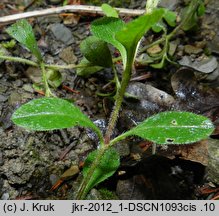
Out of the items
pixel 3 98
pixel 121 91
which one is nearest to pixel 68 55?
pixel 3 98

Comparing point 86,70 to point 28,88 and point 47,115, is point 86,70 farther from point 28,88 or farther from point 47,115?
point 47,115

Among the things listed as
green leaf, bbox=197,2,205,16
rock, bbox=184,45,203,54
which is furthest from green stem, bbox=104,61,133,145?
green leaf, bbox=197,2,205,16

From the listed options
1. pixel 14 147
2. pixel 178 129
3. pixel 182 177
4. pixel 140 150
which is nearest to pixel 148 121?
pixel 178 129

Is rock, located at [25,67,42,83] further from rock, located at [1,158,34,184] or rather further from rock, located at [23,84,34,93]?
rock, located at [1,158,34,184]

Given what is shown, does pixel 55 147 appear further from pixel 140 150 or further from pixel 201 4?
pixel 201 4

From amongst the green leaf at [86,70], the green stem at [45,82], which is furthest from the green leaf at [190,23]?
the green stem at [45,82]

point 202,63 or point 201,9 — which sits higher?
point 201,9

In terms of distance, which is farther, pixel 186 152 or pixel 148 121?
pixel 186 152
